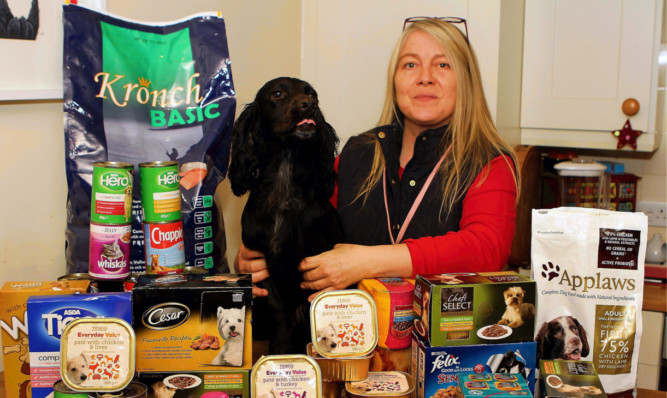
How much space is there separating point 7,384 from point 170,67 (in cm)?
79

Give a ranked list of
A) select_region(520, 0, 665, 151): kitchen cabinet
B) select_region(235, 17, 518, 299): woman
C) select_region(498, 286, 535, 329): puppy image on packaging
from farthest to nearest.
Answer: select_region(520, 0, 665, 151): kitchen cabinet
select_region(235, 17, 518, 299): woman
select_region(498, 286, 535, 329): puppy image on packaging

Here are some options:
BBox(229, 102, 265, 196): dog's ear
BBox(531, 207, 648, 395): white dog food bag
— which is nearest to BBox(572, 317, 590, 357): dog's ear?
BBox(531, 207, 648, 395): white dog food bag

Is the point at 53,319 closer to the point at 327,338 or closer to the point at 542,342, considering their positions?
the point at 327,338

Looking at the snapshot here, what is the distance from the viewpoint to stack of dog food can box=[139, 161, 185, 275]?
1.13m

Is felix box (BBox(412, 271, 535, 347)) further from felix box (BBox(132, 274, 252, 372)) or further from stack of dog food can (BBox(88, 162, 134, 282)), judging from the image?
stack of dog food can (BBox(88, 162, 134, 282))

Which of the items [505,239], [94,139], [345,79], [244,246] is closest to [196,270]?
[244,246]

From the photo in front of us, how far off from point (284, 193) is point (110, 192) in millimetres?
437

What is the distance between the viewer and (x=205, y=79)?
146cm

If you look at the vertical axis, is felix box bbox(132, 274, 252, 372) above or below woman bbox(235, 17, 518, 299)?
below

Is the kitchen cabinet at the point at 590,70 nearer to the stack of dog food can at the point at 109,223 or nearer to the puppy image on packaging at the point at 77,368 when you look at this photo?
the stack of dog food can at the point at 109,223

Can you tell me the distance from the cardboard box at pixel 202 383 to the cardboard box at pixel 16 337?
0.22m

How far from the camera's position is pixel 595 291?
1.03m

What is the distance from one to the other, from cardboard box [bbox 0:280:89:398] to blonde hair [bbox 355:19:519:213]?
951mm

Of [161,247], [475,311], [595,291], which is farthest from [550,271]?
[161,247]
